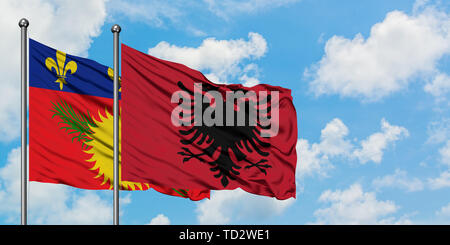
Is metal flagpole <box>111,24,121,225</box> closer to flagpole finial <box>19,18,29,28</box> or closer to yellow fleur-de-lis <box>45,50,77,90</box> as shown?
yellow fleur-de-lis <box>45,50,77,90</box>

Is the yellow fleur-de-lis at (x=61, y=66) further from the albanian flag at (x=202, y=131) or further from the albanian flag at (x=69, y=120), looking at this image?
the albanian flag at (x=202, y=131)

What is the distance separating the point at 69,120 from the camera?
50.7 ft

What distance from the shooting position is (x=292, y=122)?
16.9 metres

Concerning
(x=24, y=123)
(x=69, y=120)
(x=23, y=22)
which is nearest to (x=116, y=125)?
(x=24, y=123)

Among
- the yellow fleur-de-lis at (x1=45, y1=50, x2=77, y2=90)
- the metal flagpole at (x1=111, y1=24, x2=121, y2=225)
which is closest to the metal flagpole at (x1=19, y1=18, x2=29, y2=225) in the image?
the yellow fleur-de-lis at (x1=45, y1=50, x2=77, y2=90)

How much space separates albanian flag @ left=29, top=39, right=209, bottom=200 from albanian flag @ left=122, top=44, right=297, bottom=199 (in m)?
1.68

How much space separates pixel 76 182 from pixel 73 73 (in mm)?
2571

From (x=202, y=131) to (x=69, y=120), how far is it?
3.14 metres

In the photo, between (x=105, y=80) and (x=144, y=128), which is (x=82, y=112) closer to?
(x=105, y=80)

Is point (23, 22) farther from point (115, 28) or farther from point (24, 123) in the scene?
point (24, 123)

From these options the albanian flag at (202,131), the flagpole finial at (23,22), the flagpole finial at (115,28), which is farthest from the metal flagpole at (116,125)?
the flagpole finial at (23,22)

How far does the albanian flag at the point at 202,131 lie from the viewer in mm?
Result: 14422

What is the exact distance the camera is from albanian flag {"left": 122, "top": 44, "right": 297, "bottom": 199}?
14422 millimetres
